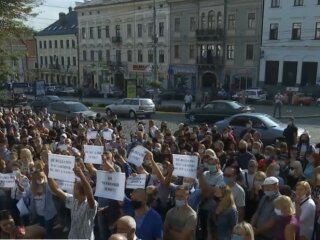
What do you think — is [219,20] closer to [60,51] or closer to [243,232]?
[60,51]

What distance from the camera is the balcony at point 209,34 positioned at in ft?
149

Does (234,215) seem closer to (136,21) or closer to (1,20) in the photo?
(1,20)

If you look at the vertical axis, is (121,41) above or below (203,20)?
below

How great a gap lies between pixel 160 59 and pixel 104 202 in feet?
155

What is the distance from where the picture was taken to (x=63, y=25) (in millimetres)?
70188

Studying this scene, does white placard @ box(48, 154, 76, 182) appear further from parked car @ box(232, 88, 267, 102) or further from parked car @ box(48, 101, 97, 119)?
parked car @ box(232, 88, 267, 102)

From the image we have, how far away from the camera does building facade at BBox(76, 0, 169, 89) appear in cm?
5234

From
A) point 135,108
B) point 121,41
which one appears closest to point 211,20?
point 121,41

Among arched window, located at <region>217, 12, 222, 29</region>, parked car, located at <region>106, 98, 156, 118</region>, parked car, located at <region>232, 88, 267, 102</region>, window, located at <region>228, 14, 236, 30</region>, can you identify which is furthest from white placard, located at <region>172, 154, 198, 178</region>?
arched window, located at <region>217, 12, 222, 29</region>

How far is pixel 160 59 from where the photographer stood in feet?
173

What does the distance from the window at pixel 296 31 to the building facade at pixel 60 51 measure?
117 feet

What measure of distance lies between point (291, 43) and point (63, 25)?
42.1 meters

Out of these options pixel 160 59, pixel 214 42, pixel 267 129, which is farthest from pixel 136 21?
pixel 267 129

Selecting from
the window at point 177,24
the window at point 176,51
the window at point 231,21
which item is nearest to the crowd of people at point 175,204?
the window at point 231,21
